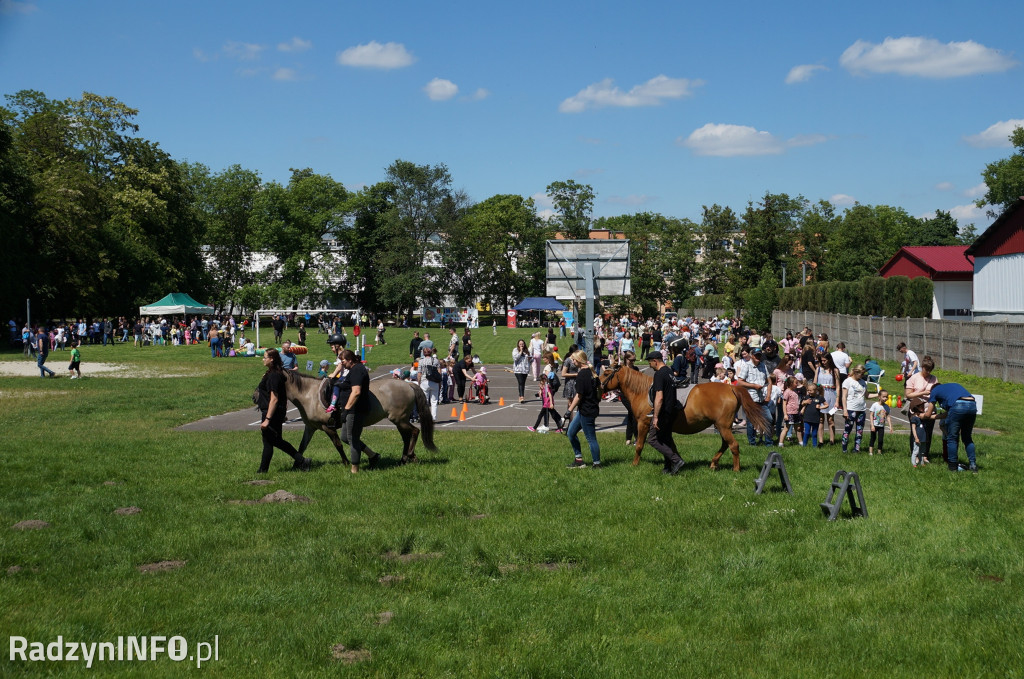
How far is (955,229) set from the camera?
122625 millimetres

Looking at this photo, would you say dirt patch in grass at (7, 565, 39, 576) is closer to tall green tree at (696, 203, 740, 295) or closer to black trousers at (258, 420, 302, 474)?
black trousers at (258, 420, 302, 474)

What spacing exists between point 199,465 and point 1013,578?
11.3 m

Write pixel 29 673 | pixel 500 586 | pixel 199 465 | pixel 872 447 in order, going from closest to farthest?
pixel 29 673 < pixel 500 586 < pixel 199 465 < pixel 872 447

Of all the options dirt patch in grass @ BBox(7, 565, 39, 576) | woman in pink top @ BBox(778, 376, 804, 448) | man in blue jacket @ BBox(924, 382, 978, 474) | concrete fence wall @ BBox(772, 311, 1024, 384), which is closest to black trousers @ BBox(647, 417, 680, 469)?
woman in pink top @ BBox(778, 376, 804, 448)

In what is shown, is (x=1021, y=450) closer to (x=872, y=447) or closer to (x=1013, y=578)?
(x=872, y=447)

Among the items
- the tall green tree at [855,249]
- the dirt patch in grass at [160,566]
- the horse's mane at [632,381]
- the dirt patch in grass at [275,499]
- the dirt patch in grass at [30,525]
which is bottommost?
the dirt patch in grass at [160,566]

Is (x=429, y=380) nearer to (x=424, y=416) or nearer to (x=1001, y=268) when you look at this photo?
(x=424, y=416)

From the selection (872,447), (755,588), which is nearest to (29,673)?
(755,588)

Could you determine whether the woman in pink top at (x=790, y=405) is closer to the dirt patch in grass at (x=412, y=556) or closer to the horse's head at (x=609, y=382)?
the horse's head at (x=609, y=382)

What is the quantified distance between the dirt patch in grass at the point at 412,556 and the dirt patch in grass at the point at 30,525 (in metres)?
3.92

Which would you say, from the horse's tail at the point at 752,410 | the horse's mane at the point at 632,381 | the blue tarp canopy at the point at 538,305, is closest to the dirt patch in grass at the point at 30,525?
the horse's mane at the point at 632,381

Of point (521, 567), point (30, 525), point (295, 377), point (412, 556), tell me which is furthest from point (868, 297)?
point (30, 525)

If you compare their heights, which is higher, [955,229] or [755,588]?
[955,229]

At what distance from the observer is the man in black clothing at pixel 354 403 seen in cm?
1316
